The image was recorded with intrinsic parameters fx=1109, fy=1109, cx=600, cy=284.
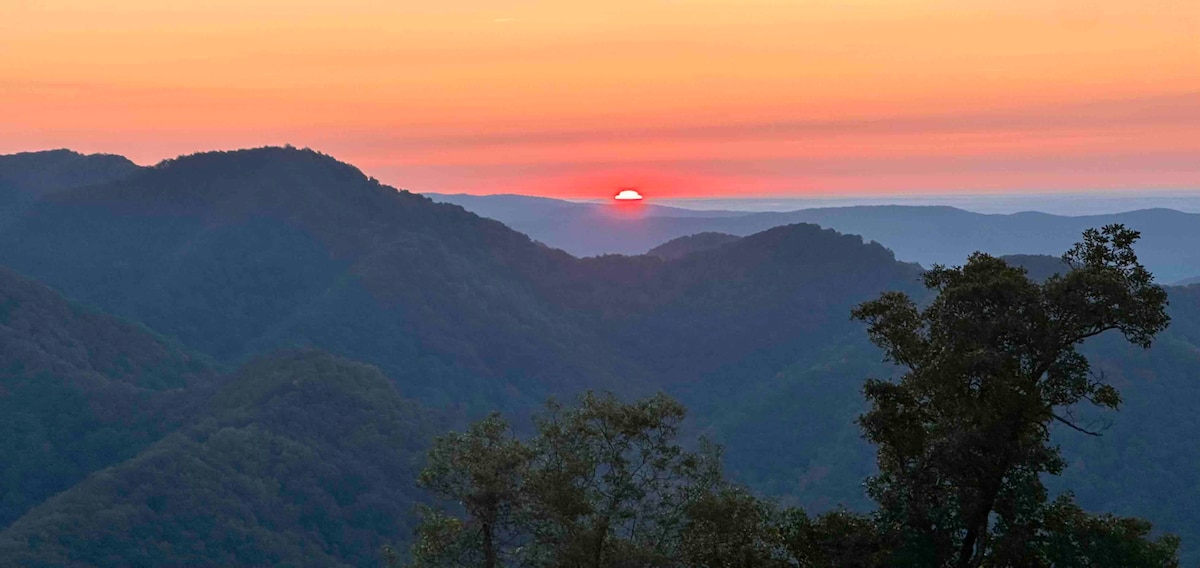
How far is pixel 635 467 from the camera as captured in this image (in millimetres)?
28359

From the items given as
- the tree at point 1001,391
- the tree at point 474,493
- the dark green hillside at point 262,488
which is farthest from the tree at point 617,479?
the dark green hillside at point 262,488

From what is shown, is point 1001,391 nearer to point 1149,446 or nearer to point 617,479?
point 617,479

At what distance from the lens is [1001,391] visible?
21.5 metres

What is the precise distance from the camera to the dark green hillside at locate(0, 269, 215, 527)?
142 meters

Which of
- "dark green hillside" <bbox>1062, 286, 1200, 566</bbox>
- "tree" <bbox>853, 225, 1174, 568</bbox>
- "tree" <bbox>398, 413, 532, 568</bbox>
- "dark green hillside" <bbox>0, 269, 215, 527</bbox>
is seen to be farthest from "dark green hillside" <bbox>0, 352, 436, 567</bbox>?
"tree" <bbox>853, 225, 1174, 568</bbox>

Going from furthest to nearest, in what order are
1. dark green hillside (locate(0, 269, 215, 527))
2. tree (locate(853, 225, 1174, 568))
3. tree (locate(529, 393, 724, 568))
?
dark green hillside (locate(0, 269, 215, 527)) → tree (locate(529, 393, 724, 568)) → tree (locate(853, 225, 1174, 568))

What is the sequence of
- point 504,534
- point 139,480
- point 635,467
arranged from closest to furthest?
point 635,467 < point 504,534 < point 139,480

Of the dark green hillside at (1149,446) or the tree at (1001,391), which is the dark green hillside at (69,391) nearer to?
the dark green hillside at (1149,446)

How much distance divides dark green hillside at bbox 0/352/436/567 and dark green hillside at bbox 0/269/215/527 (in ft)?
39.6

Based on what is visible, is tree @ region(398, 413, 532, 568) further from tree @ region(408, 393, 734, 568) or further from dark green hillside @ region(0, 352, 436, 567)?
dark green hillside @ region(0, 352, 436, 567)

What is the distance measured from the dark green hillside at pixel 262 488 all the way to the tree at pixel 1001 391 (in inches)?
3927

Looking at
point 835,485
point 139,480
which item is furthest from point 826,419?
point 139,480

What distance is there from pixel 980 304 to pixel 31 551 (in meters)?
104

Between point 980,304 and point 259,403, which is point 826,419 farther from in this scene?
point 980,304
